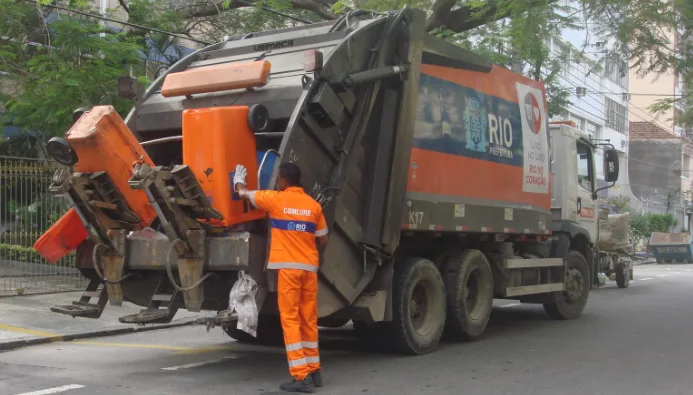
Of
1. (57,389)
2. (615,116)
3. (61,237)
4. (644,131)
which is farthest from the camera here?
(644,131)

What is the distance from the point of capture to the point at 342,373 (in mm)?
6684

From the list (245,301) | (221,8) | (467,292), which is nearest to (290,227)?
(245,301)

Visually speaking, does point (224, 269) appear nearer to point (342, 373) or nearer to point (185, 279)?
point (185, 279)

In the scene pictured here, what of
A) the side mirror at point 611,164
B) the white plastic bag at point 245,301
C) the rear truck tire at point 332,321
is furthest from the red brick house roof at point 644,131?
the white plastic bag at point 245,301

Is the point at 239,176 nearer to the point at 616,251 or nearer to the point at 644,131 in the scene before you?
the point at 616,251

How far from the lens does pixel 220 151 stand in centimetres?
576

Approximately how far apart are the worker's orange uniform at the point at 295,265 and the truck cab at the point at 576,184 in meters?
6.04

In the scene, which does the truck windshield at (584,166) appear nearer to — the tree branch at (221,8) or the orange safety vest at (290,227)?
the tree branch at (221,8)

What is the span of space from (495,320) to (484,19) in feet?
19.6

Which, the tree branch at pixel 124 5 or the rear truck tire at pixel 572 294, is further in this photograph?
the tree branch at pixel 124 5

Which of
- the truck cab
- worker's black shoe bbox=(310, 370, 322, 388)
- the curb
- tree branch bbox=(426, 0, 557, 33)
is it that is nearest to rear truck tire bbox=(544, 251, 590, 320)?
the truck cab

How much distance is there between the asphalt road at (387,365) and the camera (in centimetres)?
616

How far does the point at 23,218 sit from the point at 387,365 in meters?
7.65

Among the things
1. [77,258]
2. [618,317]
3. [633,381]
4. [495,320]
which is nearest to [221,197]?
[77,258]
